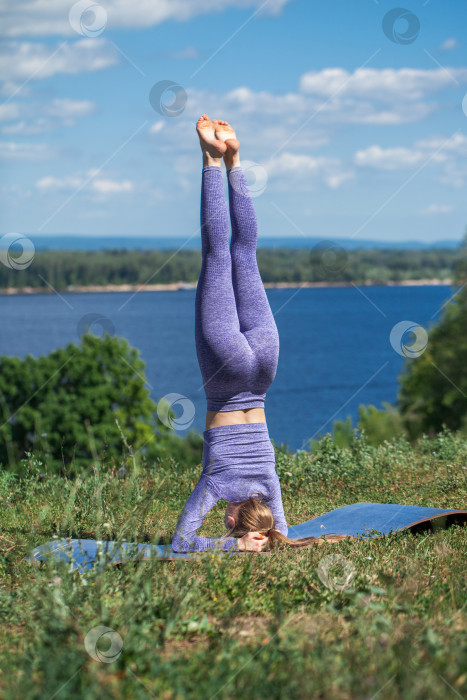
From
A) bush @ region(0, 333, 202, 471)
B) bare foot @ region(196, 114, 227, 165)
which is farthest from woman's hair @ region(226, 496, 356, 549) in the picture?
bush @ region(0, 333, 202, 471)

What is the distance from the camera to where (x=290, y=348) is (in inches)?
5084

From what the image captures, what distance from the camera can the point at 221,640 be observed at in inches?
134

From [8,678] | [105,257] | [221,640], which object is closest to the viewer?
[8,678]

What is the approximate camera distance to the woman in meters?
5.52

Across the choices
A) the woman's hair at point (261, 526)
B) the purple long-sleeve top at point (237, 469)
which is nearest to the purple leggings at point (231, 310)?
the purple long-sleeve top at point (237, 469)

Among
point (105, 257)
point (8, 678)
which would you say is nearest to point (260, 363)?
point (8, 678)

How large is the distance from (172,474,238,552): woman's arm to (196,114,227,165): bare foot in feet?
7.64

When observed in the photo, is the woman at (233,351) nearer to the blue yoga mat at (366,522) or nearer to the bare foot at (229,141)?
the bare foot at (229,141)

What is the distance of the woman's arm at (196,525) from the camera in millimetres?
5000

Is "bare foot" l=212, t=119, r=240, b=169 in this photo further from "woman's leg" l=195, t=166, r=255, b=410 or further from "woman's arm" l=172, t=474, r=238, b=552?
"woman's arm" l=172, t=474, r=238, b=552

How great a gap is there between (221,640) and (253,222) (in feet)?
11.0

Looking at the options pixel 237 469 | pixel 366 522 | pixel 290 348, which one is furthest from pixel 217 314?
pixel 290 348

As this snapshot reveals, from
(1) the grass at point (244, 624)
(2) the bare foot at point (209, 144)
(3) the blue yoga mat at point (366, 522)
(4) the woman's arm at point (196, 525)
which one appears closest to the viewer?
(1) the grass at point (244, 624)

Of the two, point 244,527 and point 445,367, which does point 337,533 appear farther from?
point 445,367
